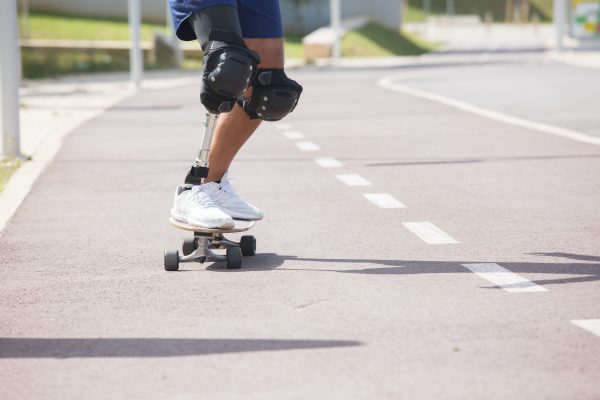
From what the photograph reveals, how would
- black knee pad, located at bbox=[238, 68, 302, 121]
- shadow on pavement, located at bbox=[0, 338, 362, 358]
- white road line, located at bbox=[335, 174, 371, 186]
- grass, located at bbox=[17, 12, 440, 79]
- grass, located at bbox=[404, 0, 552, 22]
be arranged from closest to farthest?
shadow on pavement, located at bbox=[0, 338, 362, 358]
black knee pad, located at bbox=[238, 68, 302, 121]
white road line, located at bbox=[335, 174, 371, 186]
grass, located at bbox=[17, 12, 440, 79]
grass, located at bbox=[404, 0, 552, 22]

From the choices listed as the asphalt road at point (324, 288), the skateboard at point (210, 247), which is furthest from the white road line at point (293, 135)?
the skateboard at point (210, 247)

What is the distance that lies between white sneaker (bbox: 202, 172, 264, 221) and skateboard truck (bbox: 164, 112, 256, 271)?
0.04 meters

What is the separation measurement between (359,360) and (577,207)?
4.18 m

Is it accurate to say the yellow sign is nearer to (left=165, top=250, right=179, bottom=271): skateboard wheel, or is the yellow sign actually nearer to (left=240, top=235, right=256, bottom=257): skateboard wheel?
(left=240, top=235, right=256, bottom=257): skateboard wheel

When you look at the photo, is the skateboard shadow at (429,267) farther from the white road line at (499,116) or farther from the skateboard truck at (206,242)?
the white road line at (499,116)

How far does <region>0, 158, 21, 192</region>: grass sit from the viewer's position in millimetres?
10159

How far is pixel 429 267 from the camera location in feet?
20.0

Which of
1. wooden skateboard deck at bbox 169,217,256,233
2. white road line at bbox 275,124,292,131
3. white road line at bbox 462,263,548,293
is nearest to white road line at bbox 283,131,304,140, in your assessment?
white road line at bbox 275,124,292,131

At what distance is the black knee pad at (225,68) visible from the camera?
19.4 feet

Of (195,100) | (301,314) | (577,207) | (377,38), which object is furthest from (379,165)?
(377,38)

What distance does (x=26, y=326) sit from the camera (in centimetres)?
501

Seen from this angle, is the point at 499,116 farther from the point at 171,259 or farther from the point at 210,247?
the point at 171,259

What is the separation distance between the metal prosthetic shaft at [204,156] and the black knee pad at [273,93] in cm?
21

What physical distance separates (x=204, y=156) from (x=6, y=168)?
4.83 metres
